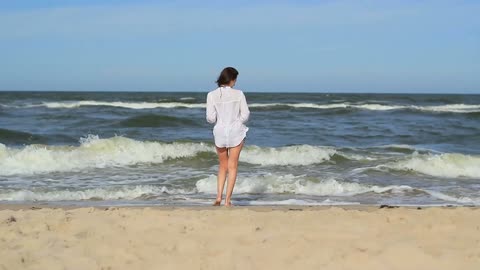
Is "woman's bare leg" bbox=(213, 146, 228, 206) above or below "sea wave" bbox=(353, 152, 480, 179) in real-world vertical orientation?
above

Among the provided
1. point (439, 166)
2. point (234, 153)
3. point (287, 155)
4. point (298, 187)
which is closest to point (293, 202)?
point (298, 187)

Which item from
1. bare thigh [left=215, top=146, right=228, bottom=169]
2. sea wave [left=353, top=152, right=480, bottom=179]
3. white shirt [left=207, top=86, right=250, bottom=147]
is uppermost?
white shirt [left=207, top=86, right=250, bottom=147]

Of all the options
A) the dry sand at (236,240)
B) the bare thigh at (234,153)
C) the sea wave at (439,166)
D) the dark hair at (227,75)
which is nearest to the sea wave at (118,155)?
the sea wave at (439,166)

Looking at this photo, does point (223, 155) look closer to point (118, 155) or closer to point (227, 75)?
point (227, 75)

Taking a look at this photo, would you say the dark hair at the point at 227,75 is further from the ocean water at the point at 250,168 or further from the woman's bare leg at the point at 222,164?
the ocean water at the point at 250,168

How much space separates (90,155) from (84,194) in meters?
3.93

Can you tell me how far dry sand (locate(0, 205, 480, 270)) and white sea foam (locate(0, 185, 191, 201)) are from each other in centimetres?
270

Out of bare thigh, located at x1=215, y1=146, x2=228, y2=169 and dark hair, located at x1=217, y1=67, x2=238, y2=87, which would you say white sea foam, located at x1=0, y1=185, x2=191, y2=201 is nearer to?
bare thigh, located at x1=215, y1=146, x2=228, y2=169

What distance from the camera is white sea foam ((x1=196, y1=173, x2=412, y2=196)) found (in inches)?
351

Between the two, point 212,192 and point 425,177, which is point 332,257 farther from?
point 425,177

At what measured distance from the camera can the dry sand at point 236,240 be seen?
3.91 meters

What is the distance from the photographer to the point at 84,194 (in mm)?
8266

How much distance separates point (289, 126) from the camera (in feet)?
68.8

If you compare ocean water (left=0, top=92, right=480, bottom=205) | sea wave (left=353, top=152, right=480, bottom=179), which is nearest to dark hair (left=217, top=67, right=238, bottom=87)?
ocean water (left=0, top=92, right=480, bottom=205)
